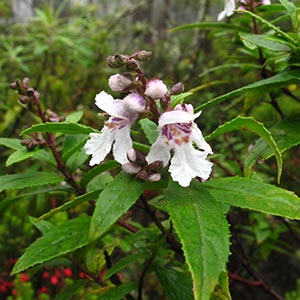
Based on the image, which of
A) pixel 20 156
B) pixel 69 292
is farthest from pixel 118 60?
pixel 69 292

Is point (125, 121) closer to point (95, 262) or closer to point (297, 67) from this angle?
point (297, 67)

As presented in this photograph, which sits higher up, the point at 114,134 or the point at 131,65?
the point at 131,65

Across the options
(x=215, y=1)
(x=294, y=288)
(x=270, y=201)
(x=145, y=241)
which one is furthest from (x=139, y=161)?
(x=215, y=1)

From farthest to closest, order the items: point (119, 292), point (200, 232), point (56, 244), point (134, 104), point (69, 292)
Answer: point (69, 292), point (119, 292), point (56, 244), point (134, 104), point (200, 232)

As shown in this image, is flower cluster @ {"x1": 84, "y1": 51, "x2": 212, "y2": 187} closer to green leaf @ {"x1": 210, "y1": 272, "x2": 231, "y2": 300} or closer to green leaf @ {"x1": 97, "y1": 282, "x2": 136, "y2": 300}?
green leaf @ {"x1": 210, "y1": 272, "x2": 231, "y2": 300}

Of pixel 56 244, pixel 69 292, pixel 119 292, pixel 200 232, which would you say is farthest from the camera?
pixel 69 292

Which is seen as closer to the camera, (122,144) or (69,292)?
(122,144)

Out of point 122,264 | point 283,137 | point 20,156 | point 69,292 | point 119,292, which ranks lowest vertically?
point 69,292

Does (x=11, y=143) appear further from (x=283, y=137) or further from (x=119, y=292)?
(x=283, y=137)
